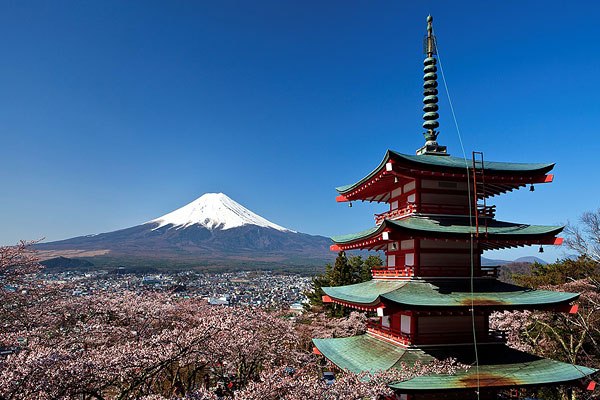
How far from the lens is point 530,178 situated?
11.8 m

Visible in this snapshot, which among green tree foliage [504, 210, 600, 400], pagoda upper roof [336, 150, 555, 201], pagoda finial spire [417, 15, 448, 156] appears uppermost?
pagoda finial spire [417, 15, 448, 156]

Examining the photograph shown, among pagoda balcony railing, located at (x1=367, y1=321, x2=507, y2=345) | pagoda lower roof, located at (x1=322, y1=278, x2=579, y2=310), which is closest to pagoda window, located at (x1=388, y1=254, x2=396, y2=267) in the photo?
pagoda lower roof, located at (x1=322, y1=278, x2=579, y2=310)

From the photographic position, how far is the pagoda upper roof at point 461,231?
10.5 meters

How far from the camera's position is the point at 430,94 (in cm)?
1421

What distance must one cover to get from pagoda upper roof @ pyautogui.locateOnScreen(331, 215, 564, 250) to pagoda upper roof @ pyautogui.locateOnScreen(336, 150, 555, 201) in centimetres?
136

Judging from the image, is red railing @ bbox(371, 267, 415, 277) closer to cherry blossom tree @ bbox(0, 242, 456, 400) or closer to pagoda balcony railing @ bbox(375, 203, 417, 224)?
pagoda balcony railing @ bbox(375, 203, 417, 224)

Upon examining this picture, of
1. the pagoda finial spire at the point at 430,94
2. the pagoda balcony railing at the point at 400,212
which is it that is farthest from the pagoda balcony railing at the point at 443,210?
the pagoda finial spire at the point at 430,94

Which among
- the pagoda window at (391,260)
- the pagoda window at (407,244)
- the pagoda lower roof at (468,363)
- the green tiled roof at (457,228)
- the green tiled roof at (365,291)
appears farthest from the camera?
the pagoda window at (391,260)

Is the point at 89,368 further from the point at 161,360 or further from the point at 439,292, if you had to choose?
the point at 439,292

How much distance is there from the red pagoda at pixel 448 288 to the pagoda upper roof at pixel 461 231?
0.03m

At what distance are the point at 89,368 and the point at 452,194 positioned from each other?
36.4 feet

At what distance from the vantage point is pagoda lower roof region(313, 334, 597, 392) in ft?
30.5

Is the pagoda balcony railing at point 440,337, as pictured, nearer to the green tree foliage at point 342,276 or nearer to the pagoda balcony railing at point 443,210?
the pagoda balcony railing at point 443,210

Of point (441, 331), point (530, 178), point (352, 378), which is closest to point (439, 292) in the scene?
point (441, 331)
